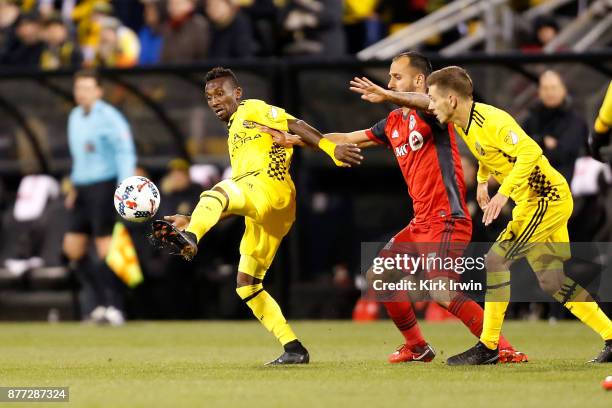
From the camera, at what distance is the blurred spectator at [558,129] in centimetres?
1310

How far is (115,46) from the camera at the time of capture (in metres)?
17.3

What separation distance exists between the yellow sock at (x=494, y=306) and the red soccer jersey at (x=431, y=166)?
0.59 metres

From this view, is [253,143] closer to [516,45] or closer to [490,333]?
[490,333]

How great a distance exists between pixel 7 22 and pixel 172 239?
40.5ft

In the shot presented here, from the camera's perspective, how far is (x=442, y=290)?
28.3ft

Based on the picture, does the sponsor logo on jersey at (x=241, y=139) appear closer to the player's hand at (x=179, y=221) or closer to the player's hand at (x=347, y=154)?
the player's hand at (x=347, y=154)

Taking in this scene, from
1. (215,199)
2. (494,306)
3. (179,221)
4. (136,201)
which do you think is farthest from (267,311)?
(494,306)

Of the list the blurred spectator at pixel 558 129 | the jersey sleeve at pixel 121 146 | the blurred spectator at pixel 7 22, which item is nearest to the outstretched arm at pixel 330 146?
the blurred spectator at pixel 558 129

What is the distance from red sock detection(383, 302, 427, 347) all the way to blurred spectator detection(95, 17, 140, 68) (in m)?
8.55

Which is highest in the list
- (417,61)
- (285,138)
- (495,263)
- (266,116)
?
(417,61)

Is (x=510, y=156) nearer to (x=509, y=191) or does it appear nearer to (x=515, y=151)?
(x=515, y=151)

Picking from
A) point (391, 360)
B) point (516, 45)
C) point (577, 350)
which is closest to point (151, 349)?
point (391, 360)

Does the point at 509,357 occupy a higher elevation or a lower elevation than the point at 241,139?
lower

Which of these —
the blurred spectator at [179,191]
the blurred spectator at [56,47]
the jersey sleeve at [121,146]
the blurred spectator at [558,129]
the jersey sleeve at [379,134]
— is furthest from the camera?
the blurred spectator at [56,47]
